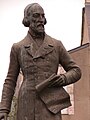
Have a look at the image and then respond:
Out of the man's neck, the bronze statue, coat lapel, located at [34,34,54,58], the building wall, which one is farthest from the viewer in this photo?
the building wall

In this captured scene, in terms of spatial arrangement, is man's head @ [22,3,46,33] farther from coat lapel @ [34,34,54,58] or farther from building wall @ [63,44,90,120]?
building wall @ [63,44,90,120]

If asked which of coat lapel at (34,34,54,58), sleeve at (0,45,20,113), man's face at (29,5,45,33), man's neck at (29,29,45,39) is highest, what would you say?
man's face at (29,5,45,33)

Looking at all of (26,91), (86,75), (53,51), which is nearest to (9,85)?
(26,91)

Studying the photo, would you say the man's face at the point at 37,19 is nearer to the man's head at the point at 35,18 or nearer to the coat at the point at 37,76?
the man's head at the point at 35,18

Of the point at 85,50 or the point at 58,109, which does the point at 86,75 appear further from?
the point at 58,109

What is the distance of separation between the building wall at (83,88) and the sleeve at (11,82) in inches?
247

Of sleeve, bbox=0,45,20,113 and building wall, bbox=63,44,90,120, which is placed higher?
building wall, bbox=63,44,90,120

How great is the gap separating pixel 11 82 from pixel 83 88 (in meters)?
6.62

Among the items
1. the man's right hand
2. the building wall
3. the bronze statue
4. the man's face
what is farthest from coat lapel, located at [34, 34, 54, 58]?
the building wall

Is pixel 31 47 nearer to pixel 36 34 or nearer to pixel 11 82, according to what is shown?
pixel 36 34

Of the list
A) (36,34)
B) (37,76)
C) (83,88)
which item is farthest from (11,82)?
(83,88)

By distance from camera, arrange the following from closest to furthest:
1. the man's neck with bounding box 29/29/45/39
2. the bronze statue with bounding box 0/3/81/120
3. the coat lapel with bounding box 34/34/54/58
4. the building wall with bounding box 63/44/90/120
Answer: the bronze statue with bounding box 0/3/81/120, the coat lapel with bounding box 34/34/54/58, the man's neck with bounding box 29/29/45/39, the building wall with bounding box 63/44/90/120

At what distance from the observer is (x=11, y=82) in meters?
4.41

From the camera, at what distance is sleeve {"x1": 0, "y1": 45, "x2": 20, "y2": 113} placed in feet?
14.3
